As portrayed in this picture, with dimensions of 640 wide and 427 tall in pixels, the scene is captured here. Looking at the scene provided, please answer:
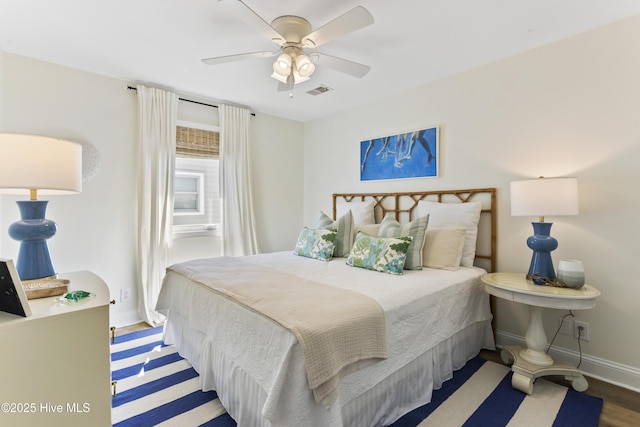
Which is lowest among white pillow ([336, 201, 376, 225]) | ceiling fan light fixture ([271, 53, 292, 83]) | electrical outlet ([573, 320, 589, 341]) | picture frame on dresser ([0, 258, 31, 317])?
electrical outlet ([573, 320, 589, 341])

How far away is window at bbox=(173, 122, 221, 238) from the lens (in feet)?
11.6

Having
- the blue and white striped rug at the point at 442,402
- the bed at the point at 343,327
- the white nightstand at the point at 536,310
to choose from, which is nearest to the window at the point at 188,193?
the bed at the point at 343,327

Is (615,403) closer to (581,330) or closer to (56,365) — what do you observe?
(581,330)

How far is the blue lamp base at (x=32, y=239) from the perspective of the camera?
132 centimetres

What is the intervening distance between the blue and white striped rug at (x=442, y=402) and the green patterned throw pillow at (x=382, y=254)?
0.89 meters

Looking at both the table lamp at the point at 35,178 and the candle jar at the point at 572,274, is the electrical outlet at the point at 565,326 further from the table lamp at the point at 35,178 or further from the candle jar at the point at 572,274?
the table lamp at the point at 35,178

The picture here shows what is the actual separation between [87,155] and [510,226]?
3.91m

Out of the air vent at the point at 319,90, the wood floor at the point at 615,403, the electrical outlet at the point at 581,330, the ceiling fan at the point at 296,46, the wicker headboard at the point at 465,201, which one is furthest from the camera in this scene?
the air vent at the point at 319,90

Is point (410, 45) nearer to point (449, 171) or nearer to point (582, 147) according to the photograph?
point (449, 171)

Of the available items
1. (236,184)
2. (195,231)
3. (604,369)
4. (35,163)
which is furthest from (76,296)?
(604,369)

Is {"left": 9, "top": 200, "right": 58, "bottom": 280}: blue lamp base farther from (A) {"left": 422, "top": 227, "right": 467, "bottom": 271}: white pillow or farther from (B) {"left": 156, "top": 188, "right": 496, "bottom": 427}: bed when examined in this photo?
(A) {"left": 422, "top": 227, "right": 467, "bottom": 271}: white pillow

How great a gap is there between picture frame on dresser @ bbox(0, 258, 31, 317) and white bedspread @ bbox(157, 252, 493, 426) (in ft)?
2.97

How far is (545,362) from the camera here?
81.4 inches

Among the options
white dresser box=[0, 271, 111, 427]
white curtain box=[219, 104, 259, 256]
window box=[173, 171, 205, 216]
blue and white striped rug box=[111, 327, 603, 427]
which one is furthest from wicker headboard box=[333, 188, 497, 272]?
white dresser box=[0, 271, 111, 427]
